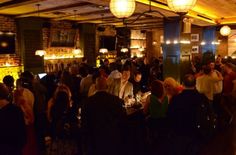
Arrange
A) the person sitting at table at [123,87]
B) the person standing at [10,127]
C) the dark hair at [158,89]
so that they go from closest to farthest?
the person standing at [10,127] → the dark hair at [158,89] → the person sitting at table at [123,87]

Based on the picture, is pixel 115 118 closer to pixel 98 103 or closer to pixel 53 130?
pixel 98 103

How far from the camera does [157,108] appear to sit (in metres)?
4.54

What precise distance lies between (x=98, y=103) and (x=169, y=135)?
4.94 ft

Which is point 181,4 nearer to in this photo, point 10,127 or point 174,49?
point 10,127

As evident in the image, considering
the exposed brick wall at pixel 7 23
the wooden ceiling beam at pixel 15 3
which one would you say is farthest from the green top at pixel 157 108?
the exposed brick wall at pixel 7 23

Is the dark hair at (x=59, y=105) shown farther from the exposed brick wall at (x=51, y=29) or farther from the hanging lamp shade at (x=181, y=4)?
the exposed brick wall at (x=51, y=29)

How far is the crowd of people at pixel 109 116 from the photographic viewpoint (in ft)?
12.0

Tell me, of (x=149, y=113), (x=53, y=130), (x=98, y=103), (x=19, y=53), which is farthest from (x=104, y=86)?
(x=19, y=53)

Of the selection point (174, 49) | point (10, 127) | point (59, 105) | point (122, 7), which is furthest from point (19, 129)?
point (174, 49)

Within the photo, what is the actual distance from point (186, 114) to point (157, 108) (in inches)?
29.4

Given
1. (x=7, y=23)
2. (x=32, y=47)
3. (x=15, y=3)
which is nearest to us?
(x=15, y=3)

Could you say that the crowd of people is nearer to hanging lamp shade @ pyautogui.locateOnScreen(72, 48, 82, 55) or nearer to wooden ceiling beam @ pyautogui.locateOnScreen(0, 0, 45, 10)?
wooden ceiling beam @ pyautogui.locateOnScreen(0, 0, 45, 10)

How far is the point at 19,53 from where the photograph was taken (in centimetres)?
1034

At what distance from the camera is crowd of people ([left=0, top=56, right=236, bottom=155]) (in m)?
3.66
